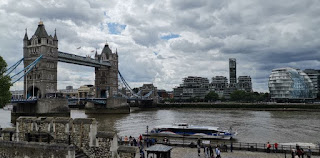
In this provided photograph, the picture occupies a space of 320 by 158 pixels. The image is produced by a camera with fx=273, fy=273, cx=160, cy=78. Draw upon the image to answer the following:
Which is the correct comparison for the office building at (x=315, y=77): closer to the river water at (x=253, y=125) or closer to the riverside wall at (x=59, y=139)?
the river water at (x=253, y=125)

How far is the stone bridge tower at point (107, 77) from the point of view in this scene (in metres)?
106

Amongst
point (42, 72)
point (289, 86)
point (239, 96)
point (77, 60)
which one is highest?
point (77, 60)

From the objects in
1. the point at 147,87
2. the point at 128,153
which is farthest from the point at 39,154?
the point at 147,87

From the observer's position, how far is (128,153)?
1227cm

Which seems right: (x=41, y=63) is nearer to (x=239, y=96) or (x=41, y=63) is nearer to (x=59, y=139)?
(x=59, y=139)

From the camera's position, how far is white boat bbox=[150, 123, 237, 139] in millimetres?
36844

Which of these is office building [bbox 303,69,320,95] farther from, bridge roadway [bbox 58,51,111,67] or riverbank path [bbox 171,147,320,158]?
riverbank path [bbox 171,147,320,158]

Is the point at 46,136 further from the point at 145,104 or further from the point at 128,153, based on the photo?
the point at 145,104

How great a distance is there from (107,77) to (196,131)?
72339mm

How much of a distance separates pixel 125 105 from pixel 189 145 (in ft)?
236

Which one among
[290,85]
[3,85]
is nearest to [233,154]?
[3,85]

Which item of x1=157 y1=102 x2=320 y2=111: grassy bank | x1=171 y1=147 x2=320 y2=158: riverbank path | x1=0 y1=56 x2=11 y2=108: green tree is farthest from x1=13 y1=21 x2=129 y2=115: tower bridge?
x1=157 y1=102 x2=320 y2=111: grassy bank

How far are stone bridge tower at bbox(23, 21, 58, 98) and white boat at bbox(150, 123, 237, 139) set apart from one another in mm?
43652

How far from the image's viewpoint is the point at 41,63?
71.6m
